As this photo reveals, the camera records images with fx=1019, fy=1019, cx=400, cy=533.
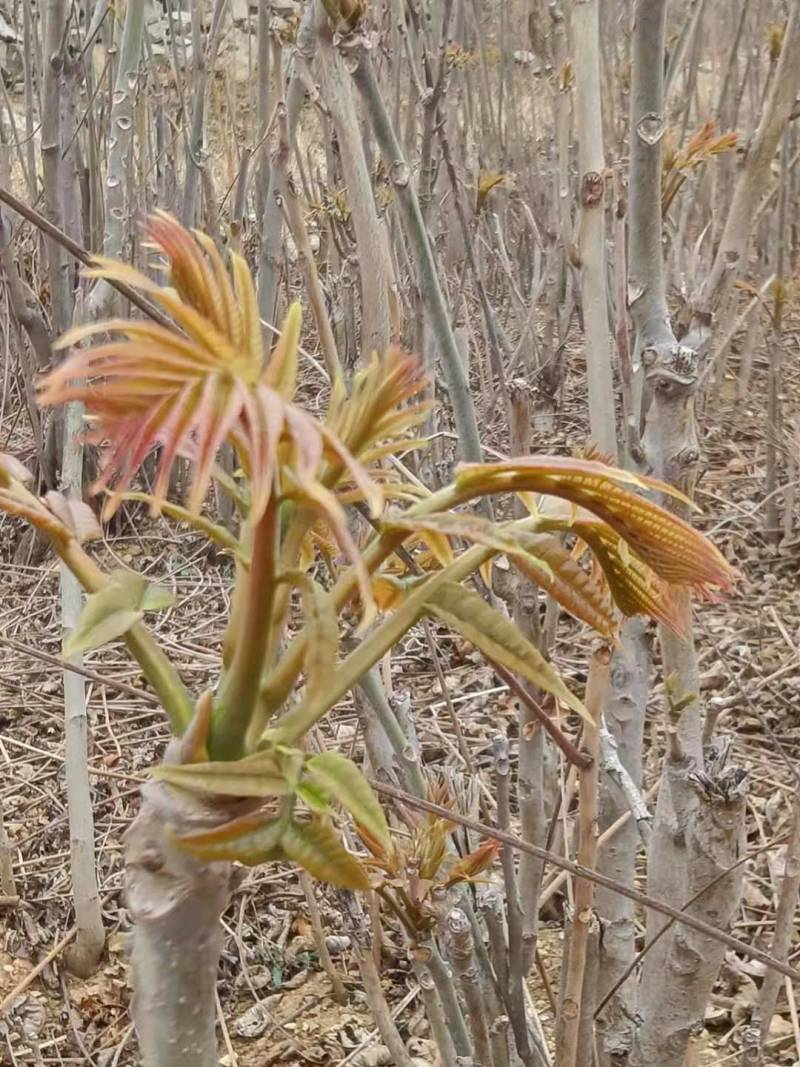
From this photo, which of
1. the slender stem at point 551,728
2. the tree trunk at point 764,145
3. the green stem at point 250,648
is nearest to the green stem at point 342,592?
the green stem at point 250,648

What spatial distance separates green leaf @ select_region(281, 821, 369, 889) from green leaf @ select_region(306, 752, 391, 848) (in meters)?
0.01

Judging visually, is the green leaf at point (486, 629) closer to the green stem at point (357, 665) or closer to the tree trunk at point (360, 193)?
the green stem at point (357, 665)

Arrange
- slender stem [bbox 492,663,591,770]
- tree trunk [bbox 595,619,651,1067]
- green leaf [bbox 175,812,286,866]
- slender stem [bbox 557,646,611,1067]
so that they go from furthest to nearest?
tree trunk [bbox 595,619,651,1067], slender stem [bbox 557,646,611,1067], slender stem [bbox 492,663,591,770], green leaf [bbox 175,812,286,866]

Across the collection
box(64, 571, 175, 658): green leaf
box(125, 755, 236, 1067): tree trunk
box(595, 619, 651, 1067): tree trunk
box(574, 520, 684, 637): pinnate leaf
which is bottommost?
box(595, 619, 651, 1067): tree trunk

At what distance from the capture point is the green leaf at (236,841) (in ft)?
1.00

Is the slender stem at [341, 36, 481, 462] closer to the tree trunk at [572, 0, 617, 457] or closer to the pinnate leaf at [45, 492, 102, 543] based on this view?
the tree trunk at [572, 0, 617, 457]

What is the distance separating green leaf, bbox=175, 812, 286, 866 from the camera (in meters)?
0.31

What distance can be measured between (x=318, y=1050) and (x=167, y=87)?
316 cm

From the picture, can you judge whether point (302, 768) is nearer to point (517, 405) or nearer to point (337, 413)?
point (337, 413)

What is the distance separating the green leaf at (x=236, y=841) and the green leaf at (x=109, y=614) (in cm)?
7

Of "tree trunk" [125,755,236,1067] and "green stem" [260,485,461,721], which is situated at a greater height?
"green stem" [260,485,461,721]

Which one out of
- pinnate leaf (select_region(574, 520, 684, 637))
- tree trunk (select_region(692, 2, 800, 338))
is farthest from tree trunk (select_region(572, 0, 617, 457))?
pinnate leaf (select_region(574, 520, 684, 637))

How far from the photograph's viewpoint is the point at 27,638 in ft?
7.44

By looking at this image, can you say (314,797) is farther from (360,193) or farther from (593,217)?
(593,217)
